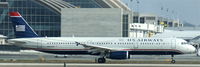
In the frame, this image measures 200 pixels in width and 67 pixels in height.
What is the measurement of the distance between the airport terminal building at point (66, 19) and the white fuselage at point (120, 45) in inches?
1735

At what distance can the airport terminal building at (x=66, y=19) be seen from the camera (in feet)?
364

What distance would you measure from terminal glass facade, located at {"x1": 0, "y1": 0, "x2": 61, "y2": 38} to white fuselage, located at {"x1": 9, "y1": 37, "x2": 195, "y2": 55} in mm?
46552

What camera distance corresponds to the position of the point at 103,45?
65062mm

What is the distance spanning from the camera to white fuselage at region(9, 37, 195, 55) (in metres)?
64.2

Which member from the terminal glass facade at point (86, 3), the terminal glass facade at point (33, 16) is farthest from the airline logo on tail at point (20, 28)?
the terminal glass facade at point (86, 3)

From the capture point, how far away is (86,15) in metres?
112

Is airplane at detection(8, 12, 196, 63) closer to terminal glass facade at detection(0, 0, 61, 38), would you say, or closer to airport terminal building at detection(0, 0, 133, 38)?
airport terminal building at detection(0, 0, 133, 38)

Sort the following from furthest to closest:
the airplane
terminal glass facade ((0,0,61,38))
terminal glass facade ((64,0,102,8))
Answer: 1. terminal glass facade ((64,0,102,8))
2. terminal glass facade ((0,0,61,38))
3. the airplane

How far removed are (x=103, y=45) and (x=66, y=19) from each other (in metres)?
47.0

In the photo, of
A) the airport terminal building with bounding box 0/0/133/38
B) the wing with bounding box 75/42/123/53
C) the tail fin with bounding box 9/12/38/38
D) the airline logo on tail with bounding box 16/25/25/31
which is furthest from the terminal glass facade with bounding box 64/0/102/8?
the wing with bounding box 75/42/123/53

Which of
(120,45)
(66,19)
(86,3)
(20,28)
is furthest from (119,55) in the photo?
(86,3)

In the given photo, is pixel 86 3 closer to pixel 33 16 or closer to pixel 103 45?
pixel 33 16

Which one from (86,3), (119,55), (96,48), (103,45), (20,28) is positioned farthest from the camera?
(86,3)

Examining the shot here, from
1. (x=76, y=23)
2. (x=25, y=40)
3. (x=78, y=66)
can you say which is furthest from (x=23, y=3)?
(x=78, y=66)
